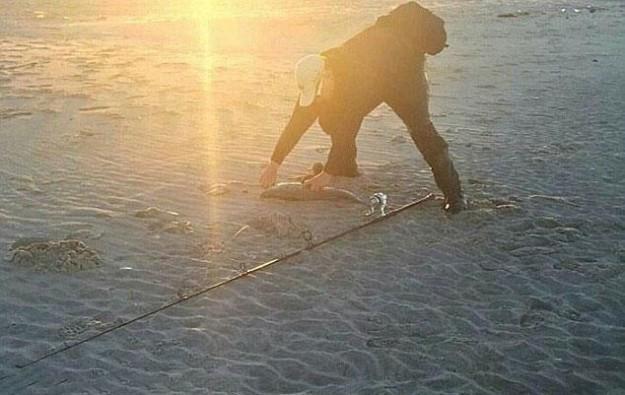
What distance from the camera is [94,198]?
748 cm

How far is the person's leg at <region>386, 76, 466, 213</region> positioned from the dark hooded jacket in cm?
6

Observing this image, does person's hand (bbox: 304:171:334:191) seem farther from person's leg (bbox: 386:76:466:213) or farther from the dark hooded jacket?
person's leg (bbox: 386:76:466:213)

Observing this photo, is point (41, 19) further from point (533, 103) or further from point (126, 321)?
point (126, 321)

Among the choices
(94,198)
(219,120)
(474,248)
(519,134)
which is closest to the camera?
(474,248)

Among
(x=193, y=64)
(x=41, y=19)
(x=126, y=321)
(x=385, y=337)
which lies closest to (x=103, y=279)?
(x=126, y=321)

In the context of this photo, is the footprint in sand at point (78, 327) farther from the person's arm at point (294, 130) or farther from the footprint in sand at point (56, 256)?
the person's arm at point (294, 130)

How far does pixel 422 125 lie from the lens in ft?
21.9

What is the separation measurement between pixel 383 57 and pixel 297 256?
173 centimetres

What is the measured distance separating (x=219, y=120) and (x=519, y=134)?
3.76 meters

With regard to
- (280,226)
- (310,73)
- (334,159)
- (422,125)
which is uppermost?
(310,73)

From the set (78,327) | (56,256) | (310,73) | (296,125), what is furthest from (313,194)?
(78,327)

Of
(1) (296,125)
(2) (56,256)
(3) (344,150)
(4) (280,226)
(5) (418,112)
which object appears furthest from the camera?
(3) (344,150)

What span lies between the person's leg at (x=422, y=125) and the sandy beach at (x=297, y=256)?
1.21 feet

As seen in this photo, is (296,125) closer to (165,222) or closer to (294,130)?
(294,130)
